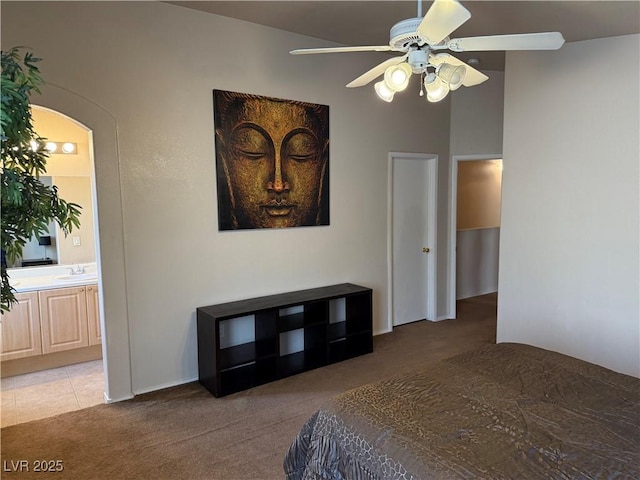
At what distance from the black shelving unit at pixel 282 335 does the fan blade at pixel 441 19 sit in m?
2.46

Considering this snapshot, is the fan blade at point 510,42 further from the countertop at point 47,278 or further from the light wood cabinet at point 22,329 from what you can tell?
the light wood cabinet at point 22,329

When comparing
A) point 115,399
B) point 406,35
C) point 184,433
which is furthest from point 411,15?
point 115,399

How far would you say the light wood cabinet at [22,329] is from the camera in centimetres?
375

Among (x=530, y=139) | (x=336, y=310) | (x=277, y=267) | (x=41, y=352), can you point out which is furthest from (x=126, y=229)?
(x=530, y=139)

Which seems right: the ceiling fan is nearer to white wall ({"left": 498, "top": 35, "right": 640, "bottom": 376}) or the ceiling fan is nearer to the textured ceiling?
the textured ceiling

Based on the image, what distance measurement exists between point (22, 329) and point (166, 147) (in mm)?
2123

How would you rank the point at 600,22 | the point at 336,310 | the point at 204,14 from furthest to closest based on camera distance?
the point at 336,310 < the point at 204,14 < the point at 600,22

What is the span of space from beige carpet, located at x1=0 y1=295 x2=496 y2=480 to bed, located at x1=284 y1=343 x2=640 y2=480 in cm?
64

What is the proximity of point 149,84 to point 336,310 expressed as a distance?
2.69 m

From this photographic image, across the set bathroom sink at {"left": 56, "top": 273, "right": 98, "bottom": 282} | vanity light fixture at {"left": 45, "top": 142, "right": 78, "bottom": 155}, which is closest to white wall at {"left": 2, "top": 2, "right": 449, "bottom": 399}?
bathroom sink at {"left": 56, "top": 273, "right": 98, "bottom": 282}

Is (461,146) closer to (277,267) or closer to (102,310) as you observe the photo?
(277,267)

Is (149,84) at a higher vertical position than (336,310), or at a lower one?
higher

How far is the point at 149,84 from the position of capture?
329 cm

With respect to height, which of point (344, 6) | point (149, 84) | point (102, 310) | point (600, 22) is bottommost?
point (102, 310)
